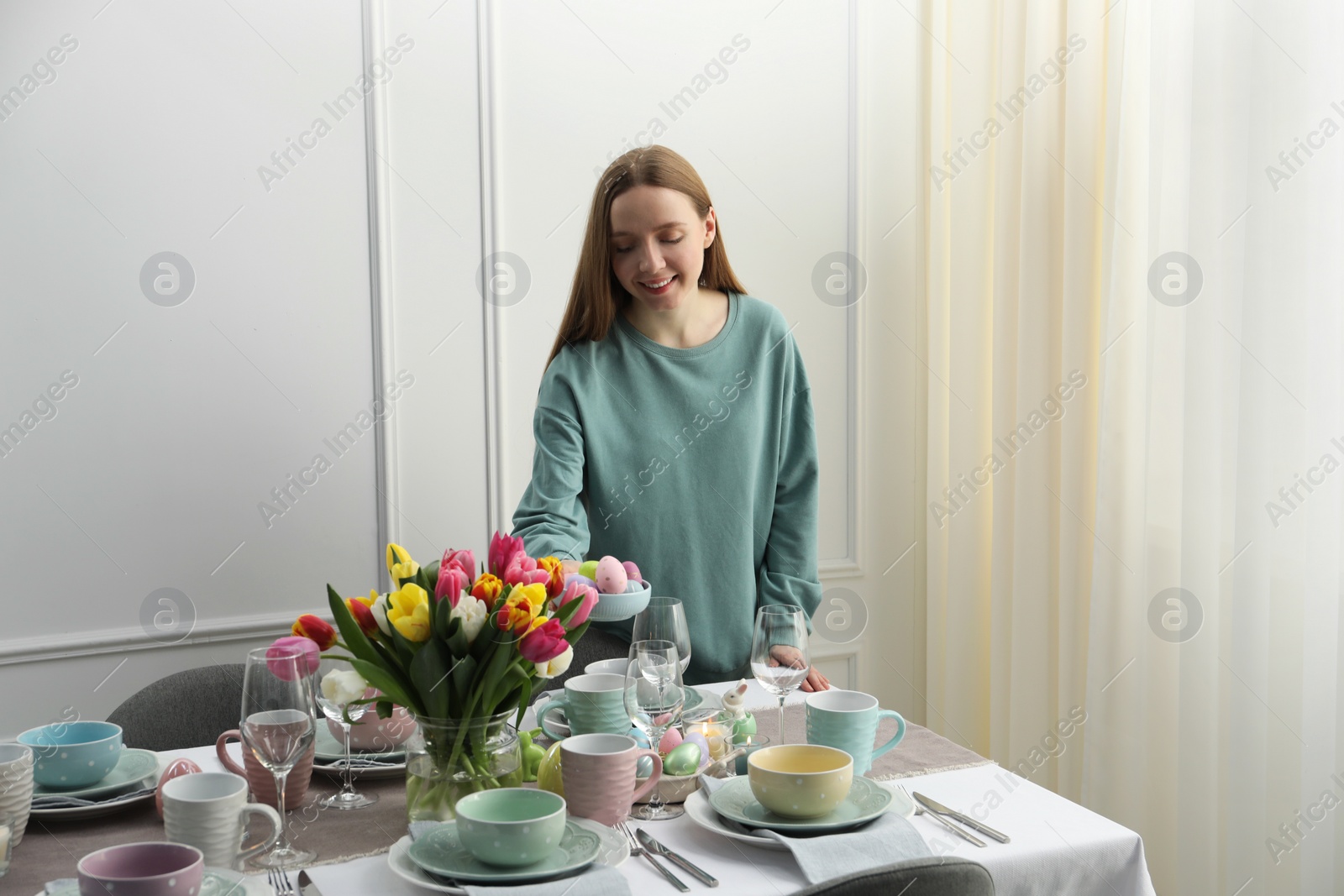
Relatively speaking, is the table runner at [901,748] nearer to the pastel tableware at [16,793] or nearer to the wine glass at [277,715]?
the wine glass at [277,715]

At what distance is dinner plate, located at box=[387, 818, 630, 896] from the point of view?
103cm

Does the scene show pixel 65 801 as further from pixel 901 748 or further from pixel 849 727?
pixel 901 748

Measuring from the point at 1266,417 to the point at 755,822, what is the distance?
1.36m

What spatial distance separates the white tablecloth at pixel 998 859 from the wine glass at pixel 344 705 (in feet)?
0.58

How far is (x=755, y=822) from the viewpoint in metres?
A: 1.13

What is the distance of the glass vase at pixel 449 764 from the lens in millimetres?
1165

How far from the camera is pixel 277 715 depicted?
1102 millimetres

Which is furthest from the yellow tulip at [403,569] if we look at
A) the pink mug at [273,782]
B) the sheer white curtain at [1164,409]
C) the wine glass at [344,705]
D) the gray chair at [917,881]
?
the sheer white curtain at [1164,409]

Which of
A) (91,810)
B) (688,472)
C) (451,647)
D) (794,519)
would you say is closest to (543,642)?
(451,647)

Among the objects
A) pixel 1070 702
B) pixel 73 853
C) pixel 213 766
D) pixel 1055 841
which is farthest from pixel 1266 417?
pixel 73 853

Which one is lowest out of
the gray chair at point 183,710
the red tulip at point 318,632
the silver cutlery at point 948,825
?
the gray chair at point 183,710

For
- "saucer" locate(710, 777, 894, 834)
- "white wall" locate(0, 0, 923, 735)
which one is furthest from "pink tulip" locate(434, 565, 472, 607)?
"white wall" locate(0, 0, 923, 735)

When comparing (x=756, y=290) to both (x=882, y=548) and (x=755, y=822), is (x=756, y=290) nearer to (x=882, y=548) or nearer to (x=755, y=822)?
(x=882, y=548)

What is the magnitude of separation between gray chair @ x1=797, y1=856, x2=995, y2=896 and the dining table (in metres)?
0.17
